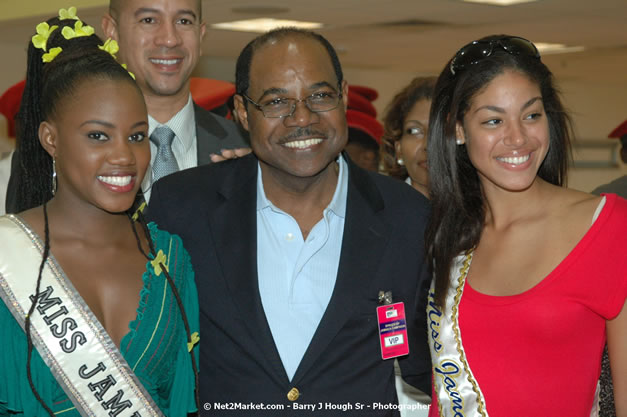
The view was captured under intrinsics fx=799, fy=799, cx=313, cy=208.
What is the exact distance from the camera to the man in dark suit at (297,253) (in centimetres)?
211

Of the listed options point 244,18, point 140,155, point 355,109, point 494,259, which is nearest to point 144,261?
point 140,155

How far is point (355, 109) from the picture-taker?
179 inches

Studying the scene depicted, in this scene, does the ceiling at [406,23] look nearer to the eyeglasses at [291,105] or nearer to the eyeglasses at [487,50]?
the eyeglasses at [291,105]

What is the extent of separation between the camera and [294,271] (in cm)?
217

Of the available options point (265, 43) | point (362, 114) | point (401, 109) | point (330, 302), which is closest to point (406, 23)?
point (362, 114)

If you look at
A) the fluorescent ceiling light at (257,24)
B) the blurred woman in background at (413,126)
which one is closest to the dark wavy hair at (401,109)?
the blurred woman in background at (413,126)

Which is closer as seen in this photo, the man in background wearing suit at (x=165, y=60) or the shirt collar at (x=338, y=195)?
the shirt collar at (x=338, y=195)

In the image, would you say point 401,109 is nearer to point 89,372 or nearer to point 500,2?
point 89,372

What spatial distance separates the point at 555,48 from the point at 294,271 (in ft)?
37.3

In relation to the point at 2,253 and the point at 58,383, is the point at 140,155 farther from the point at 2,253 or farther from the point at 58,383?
the point at 58,383

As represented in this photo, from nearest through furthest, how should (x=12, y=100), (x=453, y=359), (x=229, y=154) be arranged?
(x=453, y=359) < (x=229, y=154) < (x=12, y=100)

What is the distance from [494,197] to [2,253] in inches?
49.5

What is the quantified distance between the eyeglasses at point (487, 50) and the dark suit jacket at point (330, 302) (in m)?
0.41

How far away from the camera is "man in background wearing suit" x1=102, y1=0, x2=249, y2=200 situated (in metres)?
2.76
